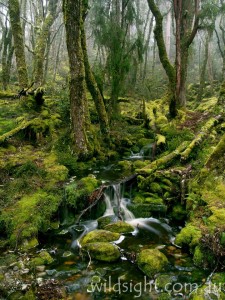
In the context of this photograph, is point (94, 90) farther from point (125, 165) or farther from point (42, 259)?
point (42, 259)

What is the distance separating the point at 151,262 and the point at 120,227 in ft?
4.94

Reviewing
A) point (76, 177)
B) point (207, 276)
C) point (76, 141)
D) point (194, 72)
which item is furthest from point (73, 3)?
point (194, 72)

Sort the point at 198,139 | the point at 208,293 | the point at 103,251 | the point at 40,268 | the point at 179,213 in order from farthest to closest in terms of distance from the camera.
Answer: the point at 198,139 < the point at 179,213 < the point at 103,251 < the point at 40,268 < the point at 208,293

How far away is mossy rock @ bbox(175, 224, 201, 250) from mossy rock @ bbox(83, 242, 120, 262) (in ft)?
4.00

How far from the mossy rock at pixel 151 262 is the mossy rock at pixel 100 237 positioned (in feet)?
2.77

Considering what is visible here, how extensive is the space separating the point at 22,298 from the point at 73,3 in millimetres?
7122

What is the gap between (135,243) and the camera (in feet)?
19.9

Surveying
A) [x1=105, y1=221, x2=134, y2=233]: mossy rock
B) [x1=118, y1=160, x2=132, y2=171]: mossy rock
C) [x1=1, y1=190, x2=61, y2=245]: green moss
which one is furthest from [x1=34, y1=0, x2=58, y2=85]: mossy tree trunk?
[x1=105, y1=221, x2=134, y2=233]: mossy rock

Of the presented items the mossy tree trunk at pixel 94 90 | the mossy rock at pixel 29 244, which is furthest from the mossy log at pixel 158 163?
the mossy rock at pixel 29 244

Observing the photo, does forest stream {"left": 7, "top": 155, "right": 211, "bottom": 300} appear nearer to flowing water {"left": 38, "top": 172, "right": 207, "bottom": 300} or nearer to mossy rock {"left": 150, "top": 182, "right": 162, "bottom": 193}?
flowing water {"left": 38, "top": 172, "right": 207, "bottom": 300}

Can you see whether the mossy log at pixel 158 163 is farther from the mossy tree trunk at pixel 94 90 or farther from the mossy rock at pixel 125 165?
the mossy tree trunk at pixel 94 90

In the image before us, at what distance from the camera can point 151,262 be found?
16.7ft

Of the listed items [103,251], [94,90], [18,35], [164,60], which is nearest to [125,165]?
[94,90]

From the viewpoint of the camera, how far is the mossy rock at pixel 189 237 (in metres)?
5.49
